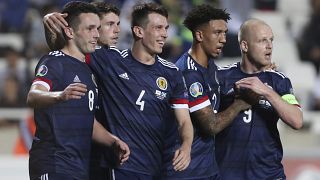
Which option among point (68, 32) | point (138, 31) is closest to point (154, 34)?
point (138, 31)

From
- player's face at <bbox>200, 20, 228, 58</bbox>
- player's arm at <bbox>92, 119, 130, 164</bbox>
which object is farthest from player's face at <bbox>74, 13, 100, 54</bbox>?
player's face at <bbox>200, 20, 228, 58</bbox>

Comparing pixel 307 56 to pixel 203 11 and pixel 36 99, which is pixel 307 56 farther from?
pixel 36 99

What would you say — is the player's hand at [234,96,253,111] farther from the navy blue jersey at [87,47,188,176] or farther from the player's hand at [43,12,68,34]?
the player's hand at [43,12,68,34]

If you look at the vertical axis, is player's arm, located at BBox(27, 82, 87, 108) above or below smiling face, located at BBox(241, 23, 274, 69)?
below

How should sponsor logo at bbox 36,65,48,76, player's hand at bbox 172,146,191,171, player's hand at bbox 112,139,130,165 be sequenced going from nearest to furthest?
1. sponsor logo at bbox 36,65,48,76
2. player's hand at bbox 112,139,130,165
3. player's hand at bbox 172,146,191,171

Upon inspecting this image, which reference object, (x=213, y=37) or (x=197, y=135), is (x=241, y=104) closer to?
(x=197, y=135)

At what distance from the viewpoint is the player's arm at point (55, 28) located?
24.9 ft

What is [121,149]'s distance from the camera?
7633 millimetres

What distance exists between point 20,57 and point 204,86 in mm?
8614

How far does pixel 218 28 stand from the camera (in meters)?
8.16

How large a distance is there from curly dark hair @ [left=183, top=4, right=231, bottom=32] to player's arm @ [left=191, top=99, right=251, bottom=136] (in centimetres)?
72

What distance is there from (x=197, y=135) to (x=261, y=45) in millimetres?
917

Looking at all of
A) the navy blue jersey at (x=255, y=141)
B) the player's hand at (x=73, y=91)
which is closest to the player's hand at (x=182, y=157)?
the navy blue jersey at (x=255, y=141)

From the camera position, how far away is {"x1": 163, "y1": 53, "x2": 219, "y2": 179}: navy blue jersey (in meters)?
8.02
